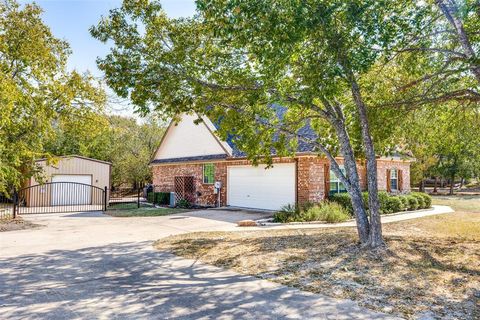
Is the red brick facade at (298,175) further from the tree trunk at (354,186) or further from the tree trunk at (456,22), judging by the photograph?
the tree trunk at (456,22)

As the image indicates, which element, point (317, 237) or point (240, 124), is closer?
point (240, 124)

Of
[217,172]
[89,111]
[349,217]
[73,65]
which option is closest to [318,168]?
[349,217]

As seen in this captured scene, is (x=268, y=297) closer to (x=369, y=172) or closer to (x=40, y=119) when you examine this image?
(x=369, y=172)

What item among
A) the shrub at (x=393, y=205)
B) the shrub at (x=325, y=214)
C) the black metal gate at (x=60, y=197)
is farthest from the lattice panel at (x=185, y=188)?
the shrub at (x=393, y=205)

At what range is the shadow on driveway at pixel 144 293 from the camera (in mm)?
4816

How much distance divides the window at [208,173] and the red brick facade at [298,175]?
0.24 meters

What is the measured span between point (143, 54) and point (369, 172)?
6235 millimetres

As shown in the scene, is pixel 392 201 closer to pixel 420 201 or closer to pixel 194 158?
pixel 420 201

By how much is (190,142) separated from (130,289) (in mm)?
17295

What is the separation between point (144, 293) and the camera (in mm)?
5680

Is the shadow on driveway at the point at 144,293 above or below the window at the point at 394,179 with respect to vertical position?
below

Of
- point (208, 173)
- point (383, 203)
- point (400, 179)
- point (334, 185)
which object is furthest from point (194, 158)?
point (400, 179)

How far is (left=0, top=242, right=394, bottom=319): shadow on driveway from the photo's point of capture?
4.82m

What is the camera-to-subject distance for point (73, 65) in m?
17.1
